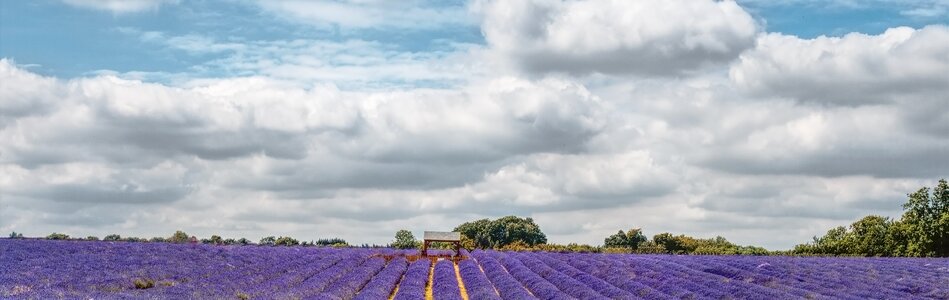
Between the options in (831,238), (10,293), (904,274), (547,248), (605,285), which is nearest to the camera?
(10,293)

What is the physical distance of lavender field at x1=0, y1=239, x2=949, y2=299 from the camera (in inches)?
1009

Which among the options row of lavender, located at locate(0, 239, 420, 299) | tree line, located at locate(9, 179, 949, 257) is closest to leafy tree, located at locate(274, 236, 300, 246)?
tree line, located at locate(9, 179, 949, 257)

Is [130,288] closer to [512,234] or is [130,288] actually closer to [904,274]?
[904,274]

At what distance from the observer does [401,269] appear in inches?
1586

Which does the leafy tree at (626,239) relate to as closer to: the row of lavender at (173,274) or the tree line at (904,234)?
the tree line at (904,234)

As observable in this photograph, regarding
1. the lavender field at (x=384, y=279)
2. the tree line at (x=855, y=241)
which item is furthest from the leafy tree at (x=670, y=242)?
the lavender field at (x=384, y=279)

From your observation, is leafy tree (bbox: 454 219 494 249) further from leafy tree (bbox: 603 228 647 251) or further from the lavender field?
the lavender field

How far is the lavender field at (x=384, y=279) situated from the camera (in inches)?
1009

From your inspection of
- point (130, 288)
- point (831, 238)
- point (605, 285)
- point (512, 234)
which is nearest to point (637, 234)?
point (512, 234)

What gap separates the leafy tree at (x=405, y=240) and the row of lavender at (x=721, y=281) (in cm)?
3869

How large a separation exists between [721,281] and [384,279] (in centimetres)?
1137

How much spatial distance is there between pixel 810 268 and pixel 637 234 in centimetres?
4705

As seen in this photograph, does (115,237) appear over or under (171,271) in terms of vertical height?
over

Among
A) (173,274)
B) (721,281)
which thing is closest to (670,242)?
(721,281)
